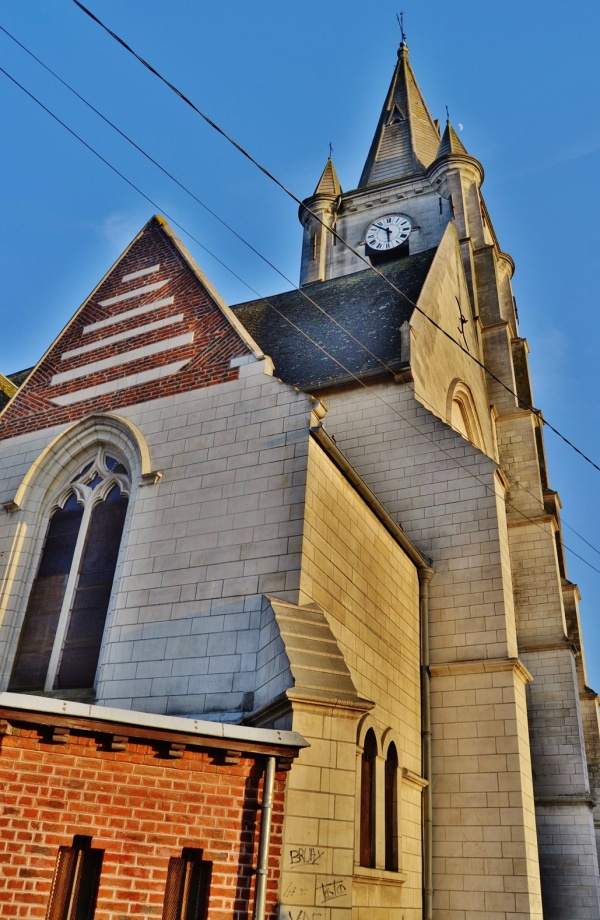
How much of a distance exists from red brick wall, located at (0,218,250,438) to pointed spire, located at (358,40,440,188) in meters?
22.4

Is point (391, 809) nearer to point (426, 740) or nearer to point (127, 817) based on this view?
point (426, 740)

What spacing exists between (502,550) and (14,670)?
7.81 meters

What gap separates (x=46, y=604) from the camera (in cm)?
1079

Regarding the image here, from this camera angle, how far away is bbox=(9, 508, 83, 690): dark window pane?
10328mm

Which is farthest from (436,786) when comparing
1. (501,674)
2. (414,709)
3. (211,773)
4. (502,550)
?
(211,773)

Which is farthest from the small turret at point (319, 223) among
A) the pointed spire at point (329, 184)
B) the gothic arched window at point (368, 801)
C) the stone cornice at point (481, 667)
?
the gothic arched window at point (368, 801)

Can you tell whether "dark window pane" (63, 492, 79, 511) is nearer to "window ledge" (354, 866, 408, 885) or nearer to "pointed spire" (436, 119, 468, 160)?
"window ledge" (354, 866, 408, 885)

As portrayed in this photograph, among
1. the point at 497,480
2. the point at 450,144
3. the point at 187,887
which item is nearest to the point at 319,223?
the point at 450,144

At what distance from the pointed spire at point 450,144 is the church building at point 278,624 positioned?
1669 cm

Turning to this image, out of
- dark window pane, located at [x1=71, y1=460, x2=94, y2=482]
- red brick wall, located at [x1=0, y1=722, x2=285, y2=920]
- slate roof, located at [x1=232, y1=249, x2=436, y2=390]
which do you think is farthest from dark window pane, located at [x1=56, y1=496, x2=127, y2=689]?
slate roof, located at [x1=232, y1=249, x2=436, y2=390]

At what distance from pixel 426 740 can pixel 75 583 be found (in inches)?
226

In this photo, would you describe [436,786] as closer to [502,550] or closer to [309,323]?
[502,550]

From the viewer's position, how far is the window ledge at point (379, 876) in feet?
27.4

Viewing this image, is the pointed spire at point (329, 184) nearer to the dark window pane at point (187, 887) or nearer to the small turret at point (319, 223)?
the small turret at point (319, 223)
